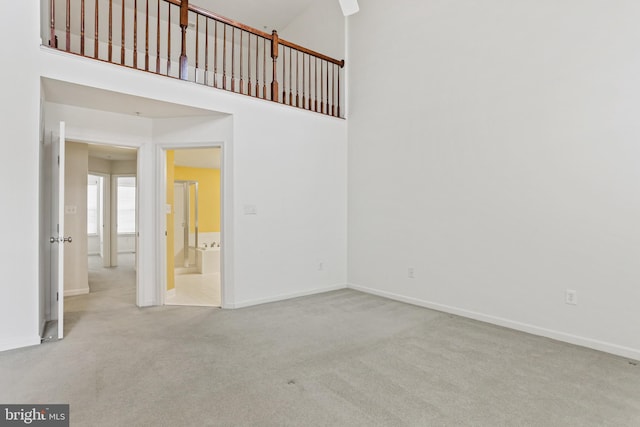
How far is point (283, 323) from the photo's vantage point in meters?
3.68

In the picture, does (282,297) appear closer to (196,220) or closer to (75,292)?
(75,292)

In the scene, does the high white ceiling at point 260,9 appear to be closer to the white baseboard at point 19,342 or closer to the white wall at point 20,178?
the white wall at point 20,178

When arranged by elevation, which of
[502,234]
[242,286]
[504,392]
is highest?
[502,234]

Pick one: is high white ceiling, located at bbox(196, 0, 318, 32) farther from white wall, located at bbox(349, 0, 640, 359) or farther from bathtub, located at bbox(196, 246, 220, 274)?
bathtub, located at bbox(196, 246, 220, 274)

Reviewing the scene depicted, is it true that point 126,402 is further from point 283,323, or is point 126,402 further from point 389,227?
point 389,227

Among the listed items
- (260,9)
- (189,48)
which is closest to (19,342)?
(189,48)

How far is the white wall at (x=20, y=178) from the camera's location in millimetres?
2881

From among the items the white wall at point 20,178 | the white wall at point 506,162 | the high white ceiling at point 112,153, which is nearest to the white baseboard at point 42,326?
the white wall at point 20,178

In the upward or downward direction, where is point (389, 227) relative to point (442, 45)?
downward

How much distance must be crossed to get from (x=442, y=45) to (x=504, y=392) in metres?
3.65

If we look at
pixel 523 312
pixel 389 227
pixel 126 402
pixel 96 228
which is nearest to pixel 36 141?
pixel 126 402

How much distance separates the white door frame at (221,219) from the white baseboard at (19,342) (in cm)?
143

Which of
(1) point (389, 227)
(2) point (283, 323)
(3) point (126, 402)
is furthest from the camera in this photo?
(1) point (389, 227)

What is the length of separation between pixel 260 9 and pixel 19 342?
19.6 feet
